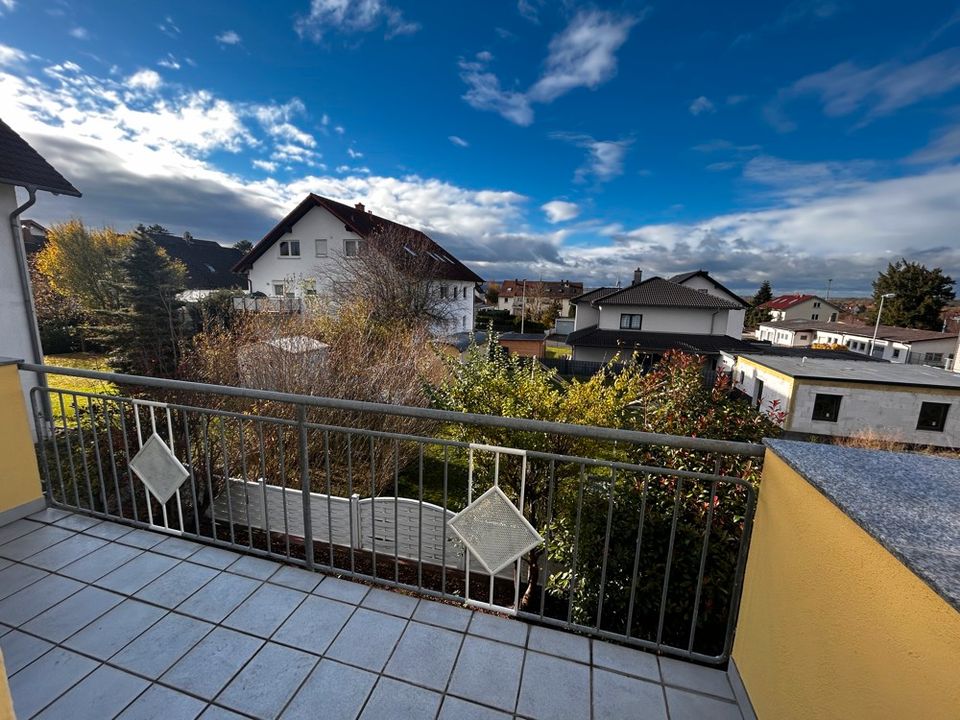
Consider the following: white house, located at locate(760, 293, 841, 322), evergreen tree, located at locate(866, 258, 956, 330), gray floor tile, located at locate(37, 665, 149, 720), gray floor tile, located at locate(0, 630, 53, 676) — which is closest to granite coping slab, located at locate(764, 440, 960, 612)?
gray floor tile, located at locate(37, 665, 149, 720)

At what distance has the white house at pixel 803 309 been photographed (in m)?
60.9

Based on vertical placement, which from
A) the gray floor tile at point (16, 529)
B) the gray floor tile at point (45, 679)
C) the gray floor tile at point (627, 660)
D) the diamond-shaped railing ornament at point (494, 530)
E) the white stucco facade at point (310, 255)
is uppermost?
the white stucco facade at point (310, 255)

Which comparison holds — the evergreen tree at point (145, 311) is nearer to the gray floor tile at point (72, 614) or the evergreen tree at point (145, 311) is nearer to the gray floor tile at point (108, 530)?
the gray floor tile at point (108, 530)

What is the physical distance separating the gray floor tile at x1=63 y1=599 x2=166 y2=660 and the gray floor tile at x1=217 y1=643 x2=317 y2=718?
2.10 feet

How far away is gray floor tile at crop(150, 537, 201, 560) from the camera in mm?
2549

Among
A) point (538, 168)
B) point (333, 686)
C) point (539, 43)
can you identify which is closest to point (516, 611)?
point (333, 686)

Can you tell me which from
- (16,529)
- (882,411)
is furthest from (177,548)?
(882,411)

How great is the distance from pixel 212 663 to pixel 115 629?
1.95ft

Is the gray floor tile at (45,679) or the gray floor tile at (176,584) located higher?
the gray floor tile at (45,679)

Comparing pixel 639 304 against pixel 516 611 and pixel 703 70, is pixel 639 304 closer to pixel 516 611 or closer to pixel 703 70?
pixel 703 70

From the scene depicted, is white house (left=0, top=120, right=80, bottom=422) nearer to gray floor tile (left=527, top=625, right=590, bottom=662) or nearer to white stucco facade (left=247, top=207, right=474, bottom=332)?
gray floor tile (left=527, top=625, right=590, bottom=662)

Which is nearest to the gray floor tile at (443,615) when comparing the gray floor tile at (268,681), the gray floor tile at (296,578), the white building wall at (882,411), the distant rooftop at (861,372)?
the gray floor tile at (268,681)

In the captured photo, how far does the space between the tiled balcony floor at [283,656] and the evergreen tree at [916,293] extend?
55822mm

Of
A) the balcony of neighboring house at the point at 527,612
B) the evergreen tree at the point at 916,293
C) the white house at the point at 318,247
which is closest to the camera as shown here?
the balcony of neighboring house at the point at 527,612
